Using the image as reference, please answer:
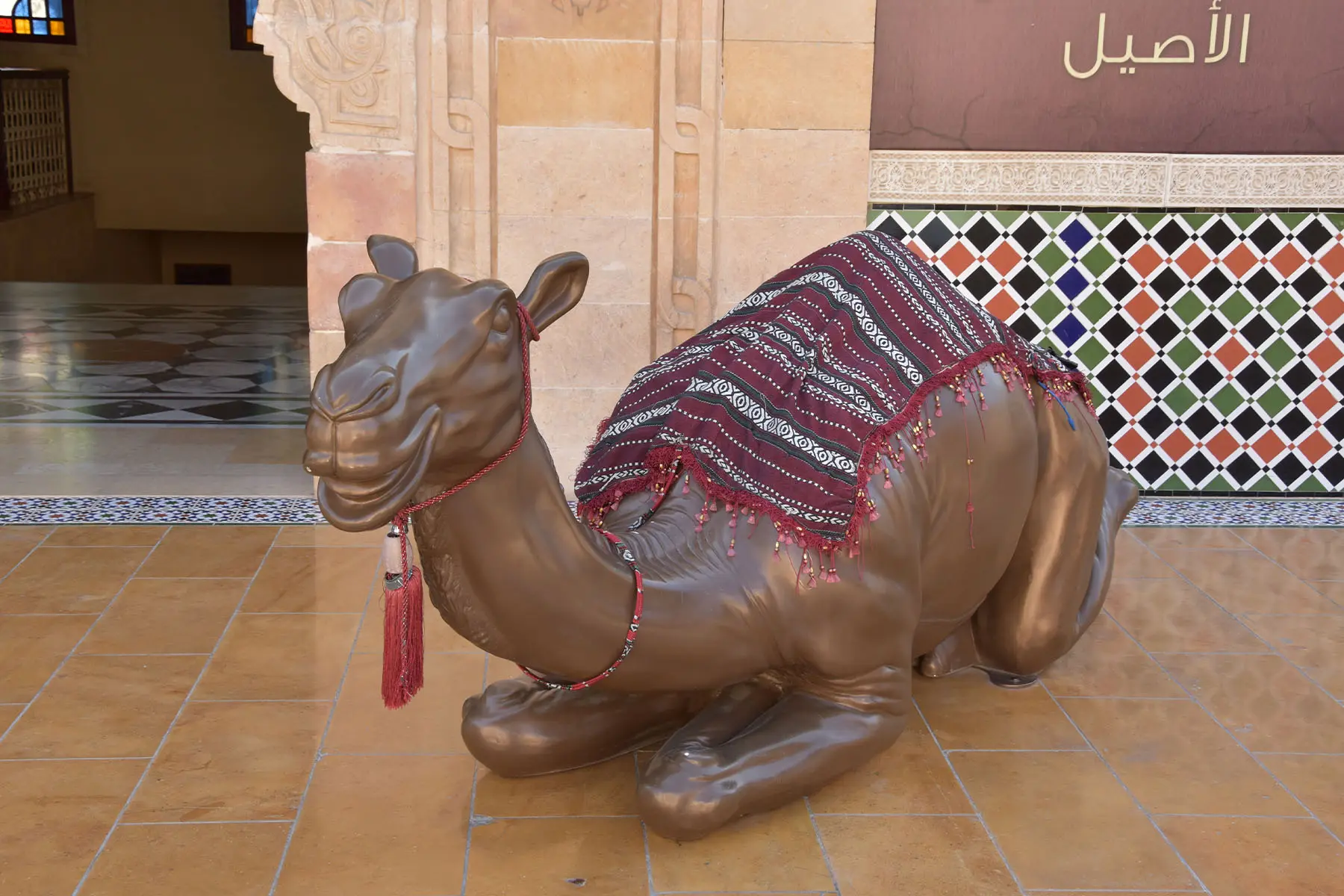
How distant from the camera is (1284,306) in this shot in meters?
5.48

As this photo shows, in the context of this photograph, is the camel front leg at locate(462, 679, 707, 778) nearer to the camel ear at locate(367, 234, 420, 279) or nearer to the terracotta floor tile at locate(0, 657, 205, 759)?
the terracotta floor tile at locate(0, 657, 205, 759)

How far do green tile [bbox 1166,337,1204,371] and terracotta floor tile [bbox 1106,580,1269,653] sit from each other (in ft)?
4.05

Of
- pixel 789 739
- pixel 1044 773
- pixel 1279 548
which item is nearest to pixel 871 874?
pixel 789 739

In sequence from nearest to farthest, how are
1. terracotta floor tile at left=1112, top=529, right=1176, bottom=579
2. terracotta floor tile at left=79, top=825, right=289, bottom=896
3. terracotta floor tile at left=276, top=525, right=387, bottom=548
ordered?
terracotta floor tile at left=79, top=825, right=289, bottom=896, terracotta floor tile at left=1112, top=529, right=1176, bottom=579, terracotta floor tile at left=276, top=525, right=387, bottom=548

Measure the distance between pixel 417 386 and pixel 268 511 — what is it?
3.05 m

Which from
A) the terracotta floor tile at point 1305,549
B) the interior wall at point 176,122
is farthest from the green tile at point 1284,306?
the interior wall at point 176,122

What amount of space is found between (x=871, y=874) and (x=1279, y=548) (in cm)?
277

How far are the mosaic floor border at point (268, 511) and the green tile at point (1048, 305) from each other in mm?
785

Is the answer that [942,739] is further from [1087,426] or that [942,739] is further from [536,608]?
[536,608]

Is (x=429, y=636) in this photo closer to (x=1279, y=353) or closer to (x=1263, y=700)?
(x=1263, y=700)

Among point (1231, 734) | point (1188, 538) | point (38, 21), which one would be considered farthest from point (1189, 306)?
point (38, 21)

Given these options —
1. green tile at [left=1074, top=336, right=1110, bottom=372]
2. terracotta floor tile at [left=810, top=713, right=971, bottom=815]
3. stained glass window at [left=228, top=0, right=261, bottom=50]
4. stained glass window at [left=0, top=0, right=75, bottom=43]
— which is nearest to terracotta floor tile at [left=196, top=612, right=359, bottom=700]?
terracotta floor tile at [left=810, top=713, right=971, bottom=815]

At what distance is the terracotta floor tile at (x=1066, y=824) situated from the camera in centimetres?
282

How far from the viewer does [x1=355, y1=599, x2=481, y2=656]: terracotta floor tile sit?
3877 millimetres
